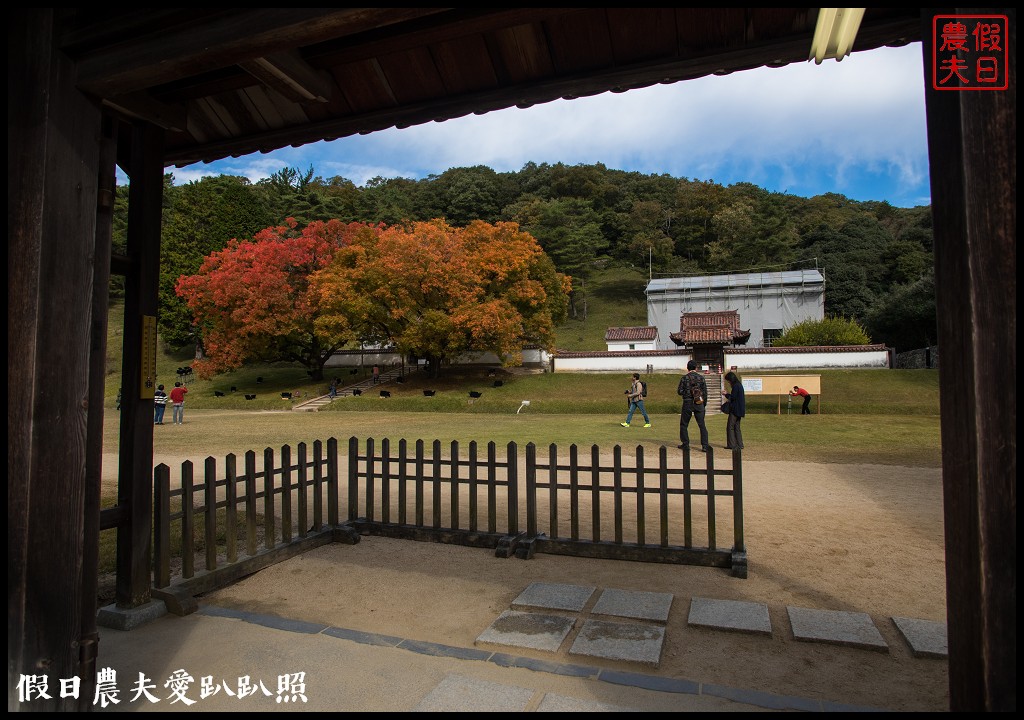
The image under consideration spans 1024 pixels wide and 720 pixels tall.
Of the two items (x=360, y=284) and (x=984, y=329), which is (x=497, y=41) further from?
(x=360, y=284)

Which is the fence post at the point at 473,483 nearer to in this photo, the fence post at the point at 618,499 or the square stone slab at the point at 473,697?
the fence post at the point at 618,499

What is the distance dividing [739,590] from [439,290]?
25651mm

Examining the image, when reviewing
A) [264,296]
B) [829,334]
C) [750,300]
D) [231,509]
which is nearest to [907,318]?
[829,334]

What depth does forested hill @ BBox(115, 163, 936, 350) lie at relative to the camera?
44.3 m

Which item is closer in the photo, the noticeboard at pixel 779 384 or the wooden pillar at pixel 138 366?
the wooden pillar at pixel 138 366

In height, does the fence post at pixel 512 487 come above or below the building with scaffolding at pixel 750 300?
below

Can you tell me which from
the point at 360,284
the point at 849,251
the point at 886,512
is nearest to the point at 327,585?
the point at 886,512

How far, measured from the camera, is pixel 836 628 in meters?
3.62

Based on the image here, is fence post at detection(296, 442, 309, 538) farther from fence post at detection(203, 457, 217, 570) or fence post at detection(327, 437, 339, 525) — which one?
fence post at detection(203, 457, 217, 570)

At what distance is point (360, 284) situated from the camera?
98.0ft

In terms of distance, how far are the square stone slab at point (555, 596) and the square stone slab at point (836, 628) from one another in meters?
1.36

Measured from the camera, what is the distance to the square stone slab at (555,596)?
404 centimetres

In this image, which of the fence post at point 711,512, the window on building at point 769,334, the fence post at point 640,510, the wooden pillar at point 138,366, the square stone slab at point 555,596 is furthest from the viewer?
the window on building at point 769,334

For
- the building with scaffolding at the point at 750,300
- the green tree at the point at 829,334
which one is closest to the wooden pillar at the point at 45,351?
the green tree at the point at 829,334
